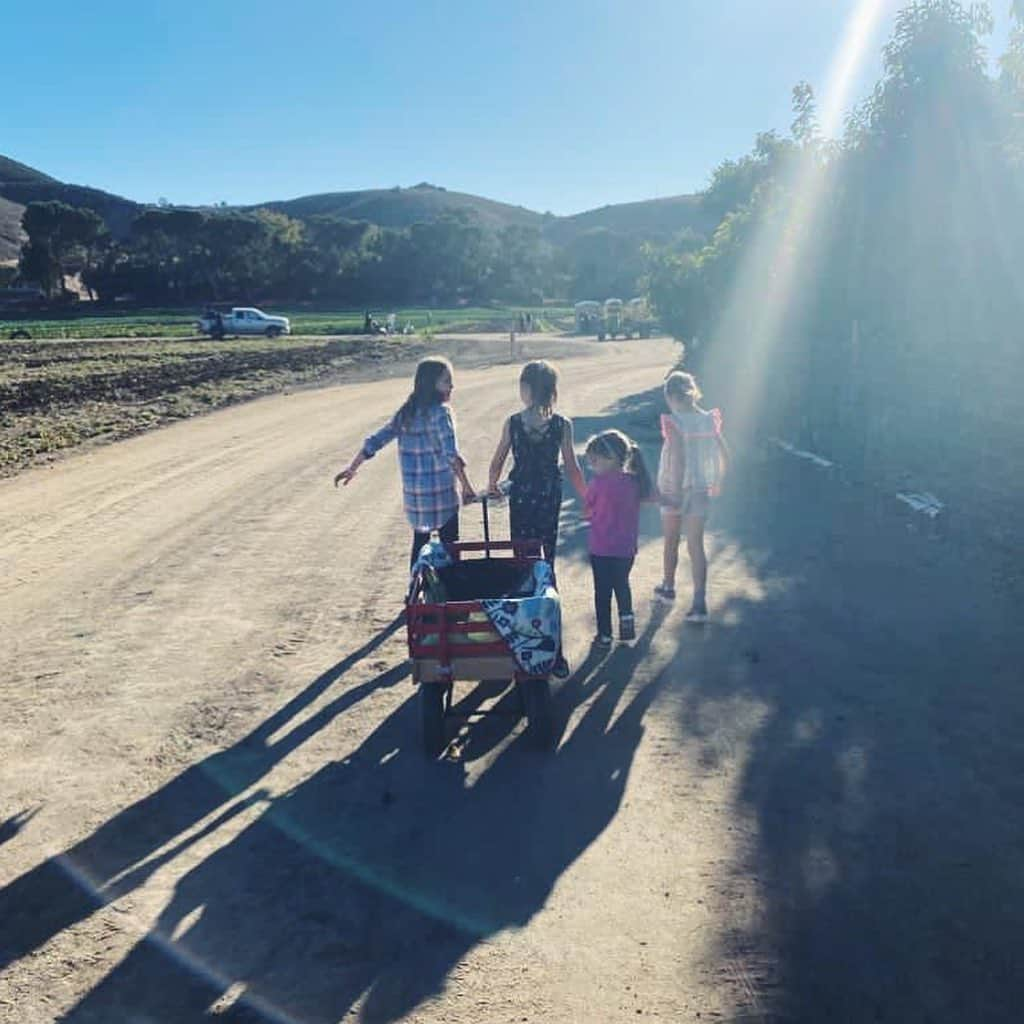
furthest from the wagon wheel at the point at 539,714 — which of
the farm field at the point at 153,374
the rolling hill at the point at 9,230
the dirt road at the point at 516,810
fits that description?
the rolling hill at the point at 9,230

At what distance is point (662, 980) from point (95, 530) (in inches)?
320

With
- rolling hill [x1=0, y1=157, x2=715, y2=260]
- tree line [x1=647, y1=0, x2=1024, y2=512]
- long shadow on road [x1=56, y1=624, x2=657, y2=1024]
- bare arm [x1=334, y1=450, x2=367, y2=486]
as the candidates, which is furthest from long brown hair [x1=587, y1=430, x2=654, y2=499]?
rolling hill [x1=0, y1=157, x2=715, y2=260]

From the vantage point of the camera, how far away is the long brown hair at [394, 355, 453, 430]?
5.95 m

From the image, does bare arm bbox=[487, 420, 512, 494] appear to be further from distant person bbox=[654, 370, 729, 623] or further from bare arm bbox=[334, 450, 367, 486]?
distant person bbox=[654, 370, 729, 623]

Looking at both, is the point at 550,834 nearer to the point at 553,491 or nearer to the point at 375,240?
the point at 553,491

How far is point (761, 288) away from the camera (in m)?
14.8

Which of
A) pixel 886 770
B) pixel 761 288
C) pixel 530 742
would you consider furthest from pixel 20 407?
pixel 886 770

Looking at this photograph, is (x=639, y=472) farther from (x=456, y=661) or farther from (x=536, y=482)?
(x=456, y=661)

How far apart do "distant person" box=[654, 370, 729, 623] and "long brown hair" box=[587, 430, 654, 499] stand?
504 millimetres

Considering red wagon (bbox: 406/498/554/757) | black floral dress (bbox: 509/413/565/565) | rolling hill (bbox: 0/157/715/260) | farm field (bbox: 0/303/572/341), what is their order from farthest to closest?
rolling hill (bbox: 0/157/715/260), farm field (bbox: 0/303/572/341), black floral dress (bbox: 509/413/565/565), red wagon (bbox: 406/498/554/757)

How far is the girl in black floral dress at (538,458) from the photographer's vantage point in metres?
5.80

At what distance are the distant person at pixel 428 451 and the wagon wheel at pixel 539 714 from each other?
4.99ft

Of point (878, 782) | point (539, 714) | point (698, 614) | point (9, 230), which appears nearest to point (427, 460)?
point (539, 714)

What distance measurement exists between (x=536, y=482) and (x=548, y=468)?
4.9 inches
